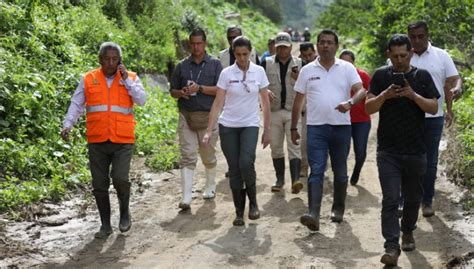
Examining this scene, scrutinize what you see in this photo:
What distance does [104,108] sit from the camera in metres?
6.78

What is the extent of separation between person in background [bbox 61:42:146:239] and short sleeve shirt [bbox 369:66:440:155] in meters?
2.58

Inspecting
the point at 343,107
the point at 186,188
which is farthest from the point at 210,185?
the point at 343,107

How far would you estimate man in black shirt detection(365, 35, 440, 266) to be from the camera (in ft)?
18.5

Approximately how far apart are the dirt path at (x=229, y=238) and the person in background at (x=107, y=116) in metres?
0.53

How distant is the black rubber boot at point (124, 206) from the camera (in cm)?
704

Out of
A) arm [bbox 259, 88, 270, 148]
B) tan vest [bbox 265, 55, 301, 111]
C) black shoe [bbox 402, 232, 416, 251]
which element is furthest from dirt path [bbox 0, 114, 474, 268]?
tan vest [bbox 265, 55, 301, 111]

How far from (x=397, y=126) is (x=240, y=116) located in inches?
80.8

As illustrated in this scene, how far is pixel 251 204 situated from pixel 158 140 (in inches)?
197

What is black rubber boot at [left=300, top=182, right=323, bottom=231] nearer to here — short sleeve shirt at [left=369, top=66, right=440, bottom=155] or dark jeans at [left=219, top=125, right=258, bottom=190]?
dark jeans at [left=219, top=125, right=258, bottom=190]

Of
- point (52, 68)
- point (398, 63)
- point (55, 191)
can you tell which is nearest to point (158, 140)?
point (52, 68)

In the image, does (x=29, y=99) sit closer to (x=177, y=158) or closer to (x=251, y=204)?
(x=177, y=158)

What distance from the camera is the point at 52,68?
1109 cm

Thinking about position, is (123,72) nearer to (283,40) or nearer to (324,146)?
(324,146)

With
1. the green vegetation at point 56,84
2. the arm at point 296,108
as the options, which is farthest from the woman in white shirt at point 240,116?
the green vegetation at point 56,84
